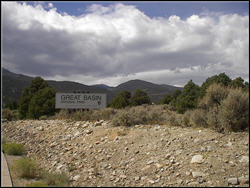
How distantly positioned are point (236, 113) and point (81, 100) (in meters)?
8.41

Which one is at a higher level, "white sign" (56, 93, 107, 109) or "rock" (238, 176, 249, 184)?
"white sign" (56, 93, 107, 109)

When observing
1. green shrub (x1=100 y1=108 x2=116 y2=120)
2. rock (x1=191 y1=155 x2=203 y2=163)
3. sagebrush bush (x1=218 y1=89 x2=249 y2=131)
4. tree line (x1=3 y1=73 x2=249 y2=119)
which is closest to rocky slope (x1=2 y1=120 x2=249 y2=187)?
rock (x1=191 y1=155 x2=203 y2=163)

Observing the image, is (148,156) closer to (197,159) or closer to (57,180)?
(197,159)

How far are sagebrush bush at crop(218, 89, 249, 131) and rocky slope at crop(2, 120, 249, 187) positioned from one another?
33 centimetres

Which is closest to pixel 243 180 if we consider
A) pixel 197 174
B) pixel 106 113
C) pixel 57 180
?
pixel 197 174

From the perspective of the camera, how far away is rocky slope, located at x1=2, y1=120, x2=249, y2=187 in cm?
609

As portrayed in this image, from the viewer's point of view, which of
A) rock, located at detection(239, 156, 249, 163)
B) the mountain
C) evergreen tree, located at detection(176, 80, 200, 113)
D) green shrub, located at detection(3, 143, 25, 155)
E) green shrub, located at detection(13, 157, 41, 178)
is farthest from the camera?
the mountain

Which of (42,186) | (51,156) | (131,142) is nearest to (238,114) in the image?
(131,142)

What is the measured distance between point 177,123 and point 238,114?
113 inches

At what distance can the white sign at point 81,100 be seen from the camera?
45.1ft

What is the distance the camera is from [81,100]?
1390 cm

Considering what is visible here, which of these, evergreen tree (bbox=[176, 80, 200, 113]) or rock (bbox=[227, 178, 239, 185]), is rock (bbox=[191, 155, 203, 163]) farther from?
evergreen tree (bbox=[176, 80, 200, 113])

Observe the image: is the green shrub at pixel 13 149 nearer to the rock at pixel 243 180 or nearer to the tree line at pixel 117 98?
the rock at pixel 243 180

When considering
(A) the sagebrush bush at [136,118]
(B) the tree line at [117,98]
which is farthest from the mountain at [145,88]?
(A) the sagebrush bush at [136,118]
